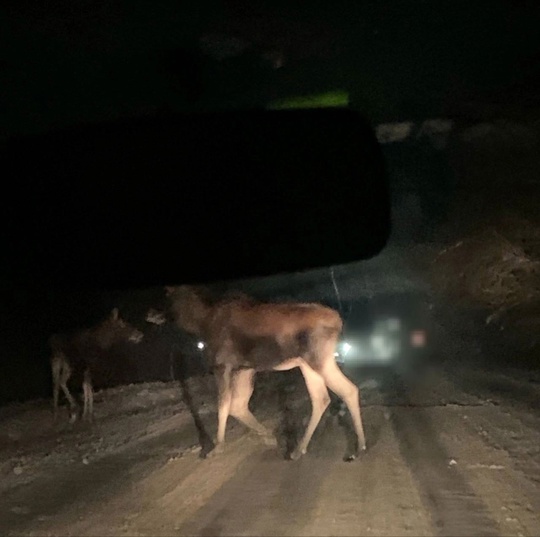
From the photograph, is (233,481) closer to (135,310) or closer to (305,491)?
(305,491)

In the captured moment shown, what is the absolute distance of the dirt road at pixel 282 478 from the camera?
876cm

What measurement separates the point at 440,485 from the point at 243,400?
4092 mm

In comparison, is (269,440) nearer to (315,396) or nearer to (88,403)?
(315,396)

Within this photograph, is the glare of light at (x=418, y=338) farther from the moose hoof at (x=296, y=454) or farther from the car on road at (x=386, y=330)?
the moose hoof at (x=296, y=454)

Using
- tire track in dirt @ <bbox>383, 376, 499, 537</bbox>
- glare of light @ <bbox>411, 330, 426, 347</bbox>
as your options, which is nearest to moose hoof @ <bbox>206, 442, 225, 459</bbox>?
tire track in dirt @ <bbox>383, 376, 499, 537</bbox>

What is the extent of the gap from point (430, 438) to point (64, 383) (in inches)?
388

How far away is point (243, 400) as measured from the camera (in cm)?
1363

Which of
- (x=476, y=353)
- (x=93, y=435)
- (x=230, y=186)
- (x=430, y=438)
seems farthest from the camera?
(x=476, y=353)

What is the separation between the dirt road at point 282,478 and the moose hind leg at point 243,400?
0.77 ft

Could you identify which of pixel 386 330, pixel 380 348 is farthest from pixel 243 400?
pixel 386 330

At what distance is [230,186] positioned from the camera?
20.3m

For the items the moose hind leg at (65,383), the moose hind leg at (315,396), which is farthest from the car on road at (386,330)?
the moose hind leg at (315,396)

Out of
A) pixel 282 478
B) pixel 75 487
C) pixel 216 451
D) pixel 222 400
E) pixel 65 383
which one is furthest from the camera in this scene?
pixel 65 383

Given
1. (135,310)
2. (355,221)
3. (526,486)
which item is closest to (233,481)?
(526,486)
